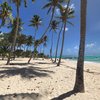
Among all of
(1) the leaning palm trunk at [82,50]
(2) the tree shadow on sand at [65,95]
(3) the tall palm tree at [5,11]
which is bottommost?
(2) the tree shadow on sand at [65,95]

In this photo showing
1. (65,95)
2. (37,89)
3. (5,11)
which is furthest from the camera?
(5,11)

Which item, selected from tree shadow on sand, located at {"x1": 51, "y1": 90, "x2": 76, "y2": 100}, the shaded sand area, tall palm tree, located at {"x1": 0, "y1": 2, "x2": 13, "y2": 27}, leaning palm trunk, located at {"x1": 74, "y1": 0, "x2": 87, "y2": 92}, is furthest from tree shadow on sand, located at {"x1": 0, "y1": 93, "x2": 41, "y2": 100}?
tall palm tree, located at {"x1": 0, "y1": 2, "x2": 13, "y2": 27}

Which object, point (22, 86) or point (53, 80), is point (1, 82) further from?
point (53, 80)

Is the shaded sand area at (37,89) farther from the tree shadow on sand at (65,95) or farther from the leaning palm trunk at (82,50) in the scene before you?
the leaning palm trunk at (82,50)

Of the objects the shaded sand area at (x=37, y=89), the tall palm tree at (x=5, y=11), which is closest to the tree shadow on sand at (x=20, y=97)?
the shaded sand area at (x=37, y=89)

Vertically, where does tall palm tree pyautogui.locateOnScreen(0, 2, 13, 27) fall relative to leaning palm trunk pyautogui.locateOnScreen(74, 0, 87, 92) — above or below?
above

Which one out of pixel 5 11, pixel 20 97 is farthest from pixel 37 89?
pixel 5 11

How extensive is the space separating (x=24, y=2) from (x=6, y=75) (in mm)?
15849

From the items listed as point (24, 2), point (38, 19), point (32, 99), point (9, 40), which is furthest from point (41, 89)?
point (9, 40)

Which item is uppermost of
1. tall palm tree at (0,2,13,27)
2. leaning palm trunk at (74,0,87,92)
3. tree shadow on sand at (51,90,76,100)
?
tall palm tree at (0,2,13,27)

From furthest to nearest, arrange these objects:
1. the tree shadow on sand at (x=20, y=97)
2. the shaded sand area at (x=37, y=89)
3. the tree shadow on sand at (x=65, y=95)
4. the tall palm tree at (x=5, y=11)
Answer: the tall palm tree at (x=5, y=11) → the tree shadow on sand at (x=65, y=95) → the shaded sand area at (x=37, y=89) → the tree shadow on sand at (x=20, y=97)

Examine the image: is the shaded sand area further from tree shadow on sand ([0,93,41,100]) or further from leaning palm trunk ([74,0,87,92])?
leaning palm trunk ([74,0,87,92])

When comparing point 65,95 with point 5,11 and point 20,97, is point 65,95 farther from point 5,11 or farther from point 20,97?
point 5,11

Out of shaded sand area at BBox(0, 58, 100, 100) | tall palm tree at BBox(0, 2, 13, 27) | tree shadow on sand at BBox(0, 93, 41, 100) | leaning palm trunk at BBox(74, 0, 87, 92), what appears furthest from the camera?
tall palm tree at BBox(0, 2, 13, 27)
